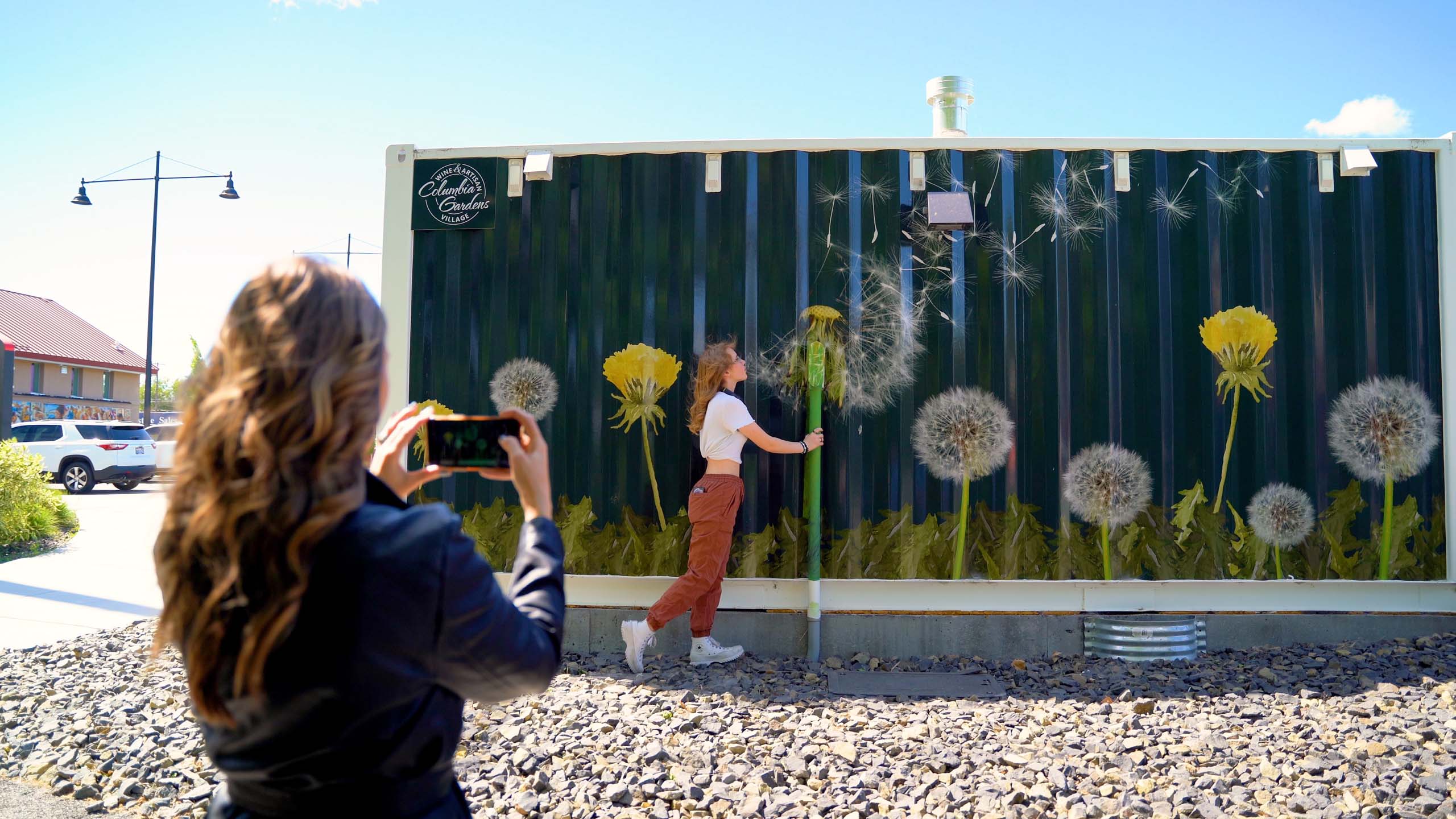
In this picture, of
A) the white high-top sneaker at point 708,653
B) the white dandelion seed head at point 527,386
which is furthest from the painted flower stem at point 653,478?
the white high-top sneaker at point 708,653

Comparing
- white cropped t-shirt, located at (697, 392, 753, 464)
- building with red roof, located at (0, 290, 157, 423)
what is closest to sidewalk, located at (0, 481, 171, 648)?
white cropped t-shirt, located at (697, 392, 753, 464)

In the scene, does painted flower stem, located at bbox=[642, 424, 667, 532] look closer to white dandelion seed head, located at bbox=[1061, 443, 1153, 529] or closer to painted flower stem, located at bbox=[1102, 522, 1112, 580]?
white dandelion seed head, located at bbox=[1061, 443, 1153, 529]

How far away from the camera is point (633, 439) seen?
558 centimetres

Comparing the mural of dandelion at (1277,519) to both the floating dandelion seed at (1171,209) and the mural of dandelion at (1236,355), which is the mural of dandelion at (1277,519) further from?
the floating dandelion seed at (1171,209)

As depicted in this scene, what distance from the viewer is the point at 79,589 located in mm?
7258

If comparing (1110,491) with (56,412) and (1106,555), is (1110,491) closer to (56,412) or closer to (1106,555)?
(1106,555)

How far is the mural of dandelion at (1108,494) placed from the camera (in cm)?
540

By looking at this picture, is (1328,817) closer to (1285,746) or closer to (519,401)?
(1285,746)

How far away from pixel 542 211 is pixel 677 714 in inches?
130

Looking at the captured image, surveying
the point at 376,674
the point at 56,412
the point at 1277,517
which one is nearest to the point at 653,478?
the point at 1277,517

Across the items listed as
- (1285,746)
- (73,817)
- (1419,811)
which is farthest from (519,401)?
(1419,811)

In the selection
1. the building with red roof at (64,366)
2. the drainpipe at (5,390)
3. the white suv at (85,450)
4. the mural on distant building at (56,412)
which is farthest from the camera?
the building with red roof at (64,366)

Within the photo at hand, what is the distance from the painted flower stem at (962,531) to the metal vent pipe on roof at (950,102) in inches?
100

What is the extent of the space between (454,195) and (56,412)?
35.3 meters
